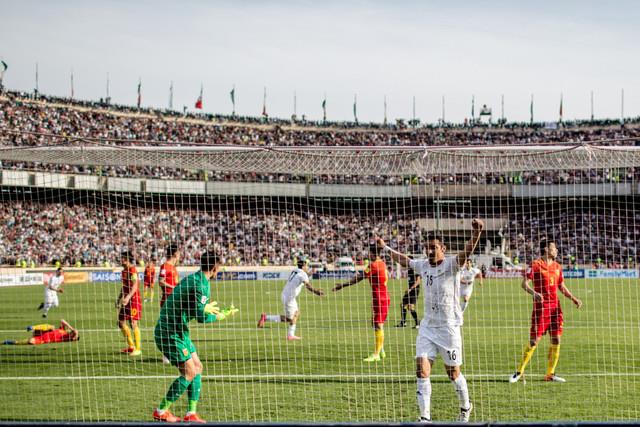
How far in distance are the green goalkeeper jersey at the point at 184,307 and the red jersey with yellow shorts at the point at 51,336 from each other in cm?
878

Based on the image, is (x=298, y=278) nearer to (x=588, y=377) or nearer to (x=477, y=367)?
(x=477, y=367)

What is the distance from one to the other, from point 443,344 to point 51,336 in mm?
11032

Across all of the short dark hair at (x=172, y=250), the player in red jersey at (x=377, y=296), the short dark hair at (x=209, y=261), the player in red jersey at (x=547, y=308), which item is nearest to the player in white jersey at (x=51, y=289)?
the short dark hair at (x=172, y=250)

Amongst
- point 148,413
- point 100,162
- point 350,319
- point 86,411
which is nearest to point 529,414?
point 148,413

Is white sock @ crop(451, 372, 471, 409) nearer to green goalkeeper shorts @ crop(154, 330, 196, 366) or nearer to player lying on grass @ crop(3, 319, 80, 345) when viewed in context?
green goalkeeper shorts @ crop(154, 330, 196, 366)

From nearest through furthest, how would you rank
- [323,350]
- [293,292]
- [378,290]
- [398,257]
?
[398,257] < [378,290] < [323,350] < [293,292]

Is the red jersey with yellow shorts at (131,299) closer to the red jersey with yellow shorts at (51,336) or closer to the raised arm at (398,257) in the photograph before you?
the red jersey with yellow shorts at (51,336)

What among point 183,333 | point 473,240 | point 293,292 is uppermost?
point 473,240

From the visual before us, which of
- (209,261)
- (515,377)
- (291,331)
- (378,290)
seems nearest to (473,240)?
(209,261)

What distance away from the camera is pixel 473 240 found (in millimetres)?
8055

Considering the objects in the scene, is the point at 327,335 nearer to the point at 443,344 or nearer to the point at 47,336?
the point at 47,336

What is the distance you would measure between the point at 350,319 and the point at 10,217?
84.8 ft

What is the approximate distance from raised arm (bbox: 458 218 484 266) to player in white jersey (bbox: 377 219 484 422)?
13 mm

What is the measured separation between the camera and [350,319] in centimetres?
2327
